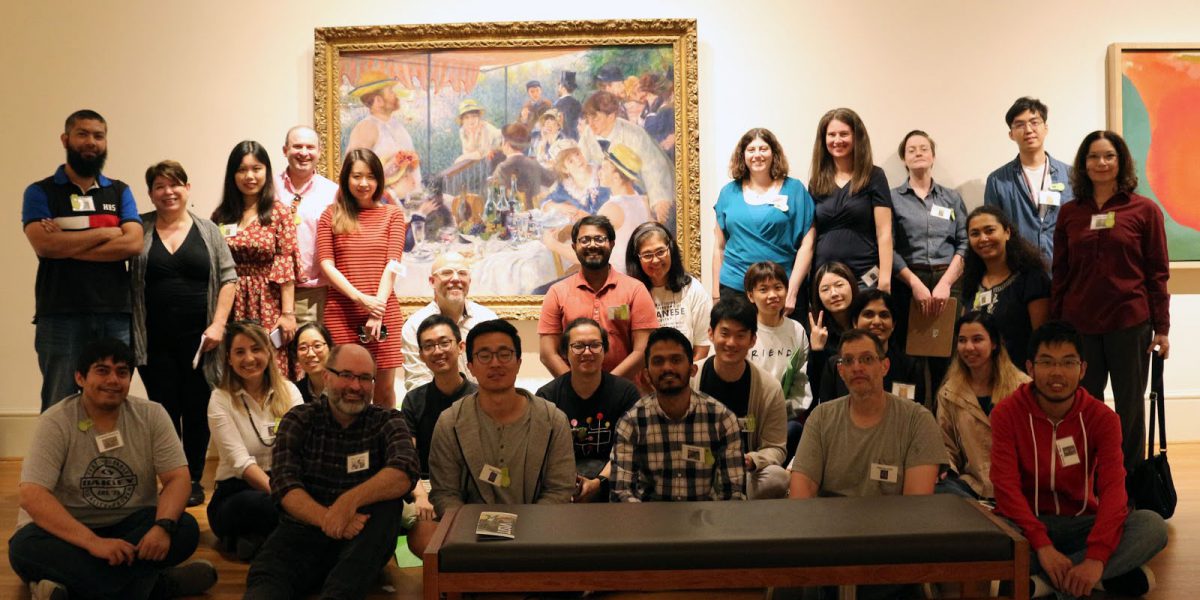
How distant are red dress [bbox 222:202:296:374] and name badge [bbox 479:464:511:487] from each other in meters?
1.63

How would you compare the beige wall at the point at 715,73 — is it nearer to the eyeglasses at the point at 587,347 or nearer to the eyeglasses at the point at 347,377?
the eyeglasses at the point at 587,347

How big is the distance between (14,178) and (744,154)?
4.09 m

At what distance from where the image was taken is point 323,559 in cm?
348

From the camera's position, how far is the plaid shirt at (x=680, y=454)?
3588 millimetres

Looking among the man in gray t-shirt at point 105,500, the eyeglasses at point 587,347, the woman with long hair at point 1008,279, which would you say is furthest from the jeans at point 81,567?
the woman with long hair at point 1008,279

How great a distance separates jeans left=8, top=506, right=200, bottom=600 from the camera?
3.36m

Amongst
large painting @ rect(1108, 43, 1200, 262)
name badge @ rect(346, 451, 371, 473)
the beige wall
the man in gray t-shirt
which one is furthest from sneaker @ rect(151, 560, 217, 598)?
large painting @ rect(1108, 43, 1200, 262)

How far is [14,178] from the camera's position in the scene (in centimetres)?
594

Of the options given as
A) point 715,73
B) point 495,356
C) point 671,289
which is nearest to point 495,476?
point 495,356

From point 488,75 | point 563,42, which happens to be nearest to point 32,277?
point 488,75

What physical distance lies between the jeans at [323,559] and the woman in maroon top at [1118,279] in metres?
2.98

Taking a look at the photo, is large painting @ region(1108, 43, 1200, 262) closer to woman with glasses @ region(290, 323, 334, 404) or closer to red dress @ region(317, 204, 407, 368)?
red dress @ region(317, 204, 407, 368)

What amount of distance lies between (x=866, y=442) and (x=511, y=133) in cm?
309

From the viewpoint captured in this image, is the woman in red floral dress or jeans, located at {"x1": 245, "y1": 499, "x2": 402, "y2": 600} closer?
jeans, located at {"x1": 245, "y1": 499, "x2": 402, "y2": 600}
